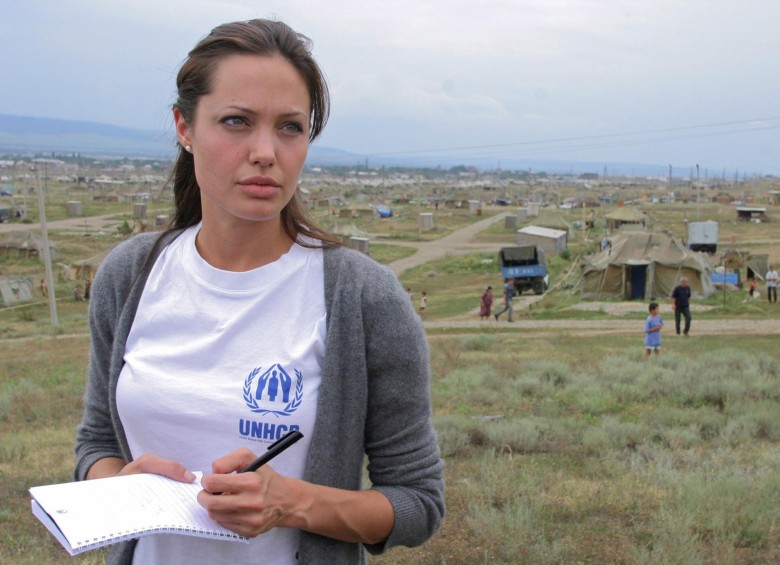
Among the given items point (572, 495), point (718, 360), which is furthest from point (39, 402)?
point (718, 360)

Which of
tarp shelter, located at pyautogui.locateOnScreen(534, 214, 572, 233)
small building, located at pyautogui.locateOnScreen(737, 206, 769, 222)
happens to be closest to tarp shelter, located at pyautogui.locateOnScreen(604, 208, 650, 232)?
tarp shelter, located at pyautogui.locateOnScreen(534, 214, 572, 233)

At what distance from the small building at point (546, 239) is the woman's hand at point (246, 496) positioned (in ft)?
153

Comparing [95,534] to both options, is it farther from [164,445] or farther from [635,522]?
[635,522]

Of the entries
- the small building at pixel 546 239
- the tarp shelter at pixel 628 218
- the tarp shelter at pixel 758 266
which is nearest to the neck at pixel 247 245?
the tarp shelter at pixel 758 266

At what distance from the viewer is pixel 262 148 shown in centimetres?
186

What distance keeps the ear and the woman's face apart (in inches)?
5.2

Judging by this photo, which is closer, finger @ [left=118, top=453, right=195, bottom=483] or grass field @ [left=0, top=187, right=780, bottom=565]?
finger @ [left=118, top=453, right=195, bottom=483]

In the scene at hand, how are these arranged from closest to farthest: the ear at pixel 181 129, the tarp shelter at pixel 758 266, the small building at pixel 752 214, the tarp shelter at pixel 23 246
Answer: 1. the ear at pixel 181 129
2. the tarp shelter at pixel 758 266
3. the tarp shelter at pixel 23 246
4. the small building at pixel 752 214

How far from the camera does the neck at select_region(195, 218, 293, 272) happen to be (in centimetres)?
202

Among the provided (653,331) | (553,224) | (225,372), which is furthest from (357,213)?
(225,372)

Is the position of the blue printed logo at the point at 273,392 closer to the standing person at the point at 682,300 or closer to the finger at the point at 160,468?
the finger at the point at 160,468

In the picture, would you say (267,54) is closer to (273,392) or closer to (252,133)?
(252,133)

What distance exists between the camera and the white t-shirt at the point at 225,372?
1.83 m

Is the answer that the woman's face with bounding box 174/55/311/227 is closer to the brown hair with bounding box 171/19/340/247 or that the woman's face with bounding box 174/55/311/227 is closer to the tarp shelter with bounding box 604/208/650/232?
the brown hair with bounding box 171/19/340/247
